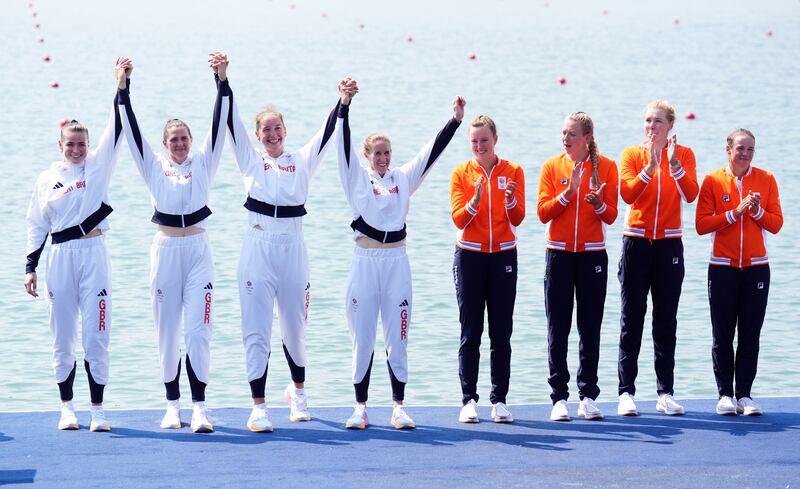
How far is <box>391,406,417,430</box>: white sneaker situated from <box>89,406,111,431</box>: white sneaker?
5.17 feet

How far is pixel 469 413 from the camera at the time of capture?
789 cm

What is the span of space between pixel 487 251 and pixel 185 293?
5.52 ft

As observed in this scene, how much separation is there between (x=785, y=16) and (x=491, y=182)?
1725 inches

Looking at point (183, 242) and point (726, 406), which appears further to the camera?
point (726, 406)

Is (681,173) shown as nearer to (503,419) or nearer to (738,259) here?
(738,259)

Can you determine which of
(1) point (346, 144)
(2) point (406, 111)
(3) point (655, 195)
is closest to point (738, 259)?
(3) point (655, 195)

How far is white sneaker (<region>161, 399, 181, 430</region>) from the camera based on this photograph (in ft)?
25.3

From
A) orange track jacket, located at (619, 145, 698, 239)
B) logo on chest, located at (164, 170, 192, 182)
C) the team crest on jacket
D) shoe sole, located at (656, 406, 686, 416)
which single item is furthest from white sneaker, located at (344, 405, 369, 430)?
orange track jacket, located at (619, 145, 698, 239)

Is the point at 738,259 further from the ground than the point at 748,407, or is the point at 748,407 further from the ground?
the point at 738,259

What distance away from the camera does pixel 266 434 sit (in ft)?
25.0

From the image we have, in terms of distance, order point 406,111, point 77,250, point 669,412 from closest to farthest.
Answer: point 77,250 → point 669,412 → point 406,111

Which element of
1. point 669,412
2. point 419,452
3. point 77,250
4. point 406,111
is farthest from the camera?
point 406,111

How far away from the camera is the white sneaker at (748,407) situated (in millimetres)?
7957

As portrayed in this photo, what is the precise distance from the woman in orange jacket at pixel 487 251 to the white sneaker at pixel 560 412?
249 millimetres
